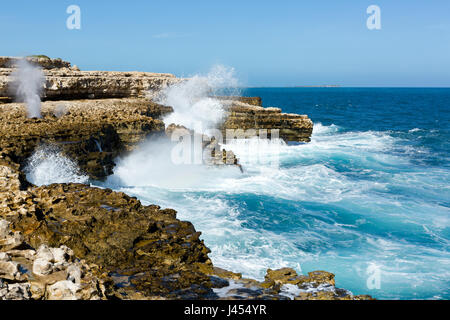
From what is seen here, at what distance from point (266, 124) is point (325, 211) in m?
12.0

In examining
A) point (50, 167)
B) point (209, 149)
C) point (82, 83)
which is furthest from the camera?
point (82, 83)

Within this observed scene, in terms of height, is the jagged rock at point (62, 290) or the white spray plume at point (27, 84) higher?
the white spray plume at point (27, 84)

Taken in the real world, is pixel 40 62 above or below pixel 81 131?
above

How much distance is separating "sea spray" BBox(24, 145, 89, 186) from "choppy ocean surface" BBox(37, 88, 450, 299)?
1793 millimetres

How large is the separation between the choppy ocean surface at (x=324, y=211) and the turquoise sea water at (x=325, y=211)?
0.03 meters

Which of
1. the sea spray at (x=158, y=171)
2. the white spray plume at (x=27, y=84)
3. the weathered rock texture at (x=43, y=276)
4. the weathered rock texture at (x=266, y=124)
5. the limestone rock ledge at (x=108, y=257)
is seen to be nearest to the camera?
the weathered rock texture at (x=43, y=276)

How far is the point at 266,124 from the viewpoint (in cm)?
2369

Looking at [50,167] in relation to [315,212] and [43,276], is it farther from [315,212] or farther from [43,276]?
[43,276]

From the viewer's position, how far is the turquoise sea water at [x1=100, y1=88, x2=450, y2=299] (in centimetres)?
847

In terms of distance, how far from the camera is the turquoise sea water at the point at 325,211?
847cm

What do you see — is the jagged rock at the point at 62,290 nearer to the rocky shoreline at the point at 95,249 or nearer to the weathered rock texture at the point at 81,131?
the rocky shoreline at the point at 95,249

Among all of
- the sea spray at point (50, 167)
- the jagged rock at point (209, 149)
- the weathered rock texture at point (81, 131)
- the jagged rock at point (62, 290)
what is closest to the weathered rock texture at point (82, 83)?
the weathered rock texture at point (81, 131)

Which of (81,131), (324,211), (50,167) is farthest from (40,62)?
(324,211)

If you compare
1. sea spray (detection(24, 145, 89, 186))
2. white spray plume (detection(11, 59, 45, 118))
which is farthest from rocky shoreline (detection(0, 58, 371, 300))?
white spray plume (detection(11, 59, 45, 118))
